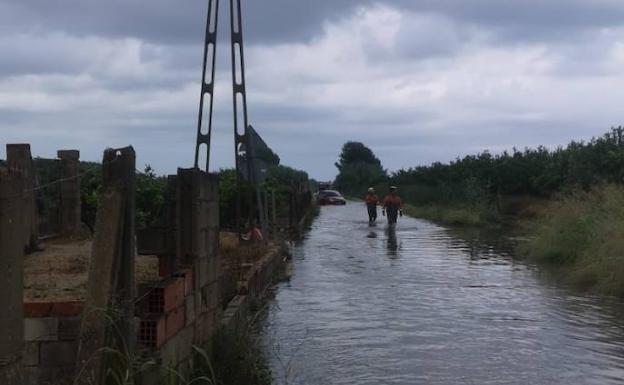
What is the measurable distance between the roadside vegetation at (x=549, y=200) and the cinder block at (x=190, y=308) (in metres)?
8.39

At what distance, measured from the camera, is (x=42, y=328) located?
5.68 metres

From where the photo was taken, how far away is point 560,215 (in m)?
19.0

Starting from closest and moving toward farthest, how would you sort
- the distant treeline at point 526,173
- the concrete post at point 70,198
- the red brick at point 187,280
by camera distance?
the red brick at point 187,280
the concrete post at point 70,198
the distant treeline at point 526,173

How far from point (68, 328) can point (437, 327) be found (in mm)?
5910

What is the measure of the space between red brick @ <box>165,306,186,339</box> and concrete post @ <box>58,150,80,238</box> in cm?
713

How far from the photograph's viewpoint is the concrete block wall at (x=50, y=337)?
5.64 meters

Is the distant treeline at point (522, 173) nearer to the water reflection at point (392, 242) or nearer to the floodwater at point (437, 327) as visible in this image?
the water reflection at point (392, 242)

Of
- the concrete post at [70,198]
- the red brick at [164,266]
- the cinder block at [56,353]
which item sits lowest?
the cinder block at [56,353]

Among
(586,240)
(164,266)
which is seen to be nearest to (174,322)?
(164,266)

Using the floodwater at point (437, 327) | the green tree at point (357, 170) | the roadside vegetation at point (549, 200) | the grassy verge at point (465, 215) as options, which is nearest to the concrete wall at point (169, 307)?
the floodwater at point (437, 327)

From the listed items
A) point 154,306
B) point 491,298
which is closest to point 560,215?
point 491,298

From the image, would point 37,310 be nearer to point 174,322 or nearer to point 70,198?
point 174,322

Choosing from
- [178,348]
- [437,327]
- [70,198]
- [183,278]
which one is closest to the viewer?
[178,348]

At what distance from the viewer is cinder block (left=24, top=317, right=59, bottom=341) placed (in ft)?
18.6
